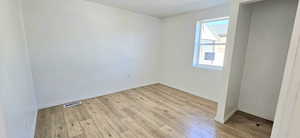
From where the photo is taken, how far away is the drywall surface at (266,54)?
6.68ft

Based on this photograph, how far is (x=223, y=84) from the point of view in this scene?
2168 millimetres

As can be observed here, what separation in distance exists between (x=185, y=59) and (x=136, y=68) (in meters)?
1.55

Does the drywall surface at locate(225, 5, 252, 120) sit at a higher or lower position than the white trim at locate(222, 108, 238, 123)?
higher

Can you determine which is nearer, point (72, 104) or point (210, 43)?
point (72, 104)

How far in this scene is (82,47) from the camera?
9.37 ft

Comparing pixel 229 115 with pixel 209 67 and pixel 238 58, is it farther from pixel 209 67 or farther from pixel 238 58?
pixel 209 67

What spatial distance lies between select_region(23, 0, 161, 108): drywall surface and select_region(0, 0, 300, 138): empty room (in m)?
0.02

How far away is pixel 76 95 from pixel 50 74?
0.71 metres

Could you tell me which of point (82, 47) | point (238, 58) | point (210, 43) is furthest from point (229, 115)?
point (82, 47)

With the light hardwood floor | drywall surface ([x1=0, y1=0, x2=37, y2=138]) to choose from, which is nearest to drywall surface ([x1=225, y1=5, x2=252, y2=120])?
the light hardwood floor

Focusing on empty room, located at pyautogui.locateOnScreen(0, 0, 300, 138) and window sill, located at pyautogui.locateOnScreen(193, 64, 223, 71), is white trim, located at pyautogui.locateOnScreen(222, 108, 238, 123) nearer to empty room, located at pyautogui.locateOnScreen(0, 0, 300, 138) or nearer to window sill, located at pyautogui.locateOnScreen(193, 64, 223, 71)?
empty room, located at pyautogui.locateOnScreen(0, 0, 300, 138)

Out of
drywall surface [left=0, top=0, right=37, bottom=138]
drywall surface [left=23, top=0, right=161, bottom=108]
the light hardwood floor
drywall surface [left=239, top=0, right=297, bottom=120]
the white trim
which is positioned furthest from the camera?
drywall surface [left=23, top=0, right=161, bottom=108]

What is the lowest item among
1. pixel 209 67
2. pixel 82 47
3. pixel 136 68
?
pixel 136 68

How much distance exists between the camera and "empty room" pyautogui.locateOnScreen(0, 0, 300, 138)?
1930mm
